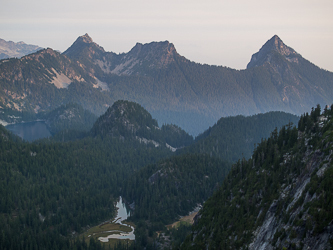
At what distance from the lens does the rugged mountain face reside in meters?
81.9

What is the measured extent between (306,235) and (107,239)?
126219mm

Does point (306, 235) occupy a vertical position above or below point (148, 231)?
above

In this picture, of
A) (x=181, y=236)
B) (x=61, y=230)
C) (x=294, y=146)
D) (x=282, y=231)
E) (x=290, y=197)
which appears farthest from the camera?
(x=61, y=230)

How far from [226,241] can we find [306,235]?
38.7m

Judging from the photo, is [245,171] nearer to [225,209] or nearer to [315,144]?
[225,209]

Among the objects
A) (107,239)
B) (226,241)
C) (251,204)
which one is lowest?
(107,239)

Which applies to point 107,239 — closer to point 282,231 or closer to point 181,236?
point 181,236

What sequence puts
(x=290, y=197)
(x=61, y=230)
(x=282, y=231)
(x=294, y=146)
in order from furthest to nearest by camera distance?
(x=61, y=230) → (x=294, y=146) → (x=290, y=197) → (x=282, y=231)

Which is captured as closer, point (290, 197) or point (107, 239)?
point (290, 197)

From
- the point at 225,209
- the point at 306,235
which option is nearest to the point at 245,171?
the point at 225,209

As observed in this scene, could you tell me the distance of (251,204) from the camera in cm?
11962

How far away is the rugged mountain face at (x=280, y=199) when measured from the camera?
81.9m

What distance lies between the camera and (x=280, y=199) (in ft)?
343

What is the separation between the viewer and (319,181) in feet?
293
